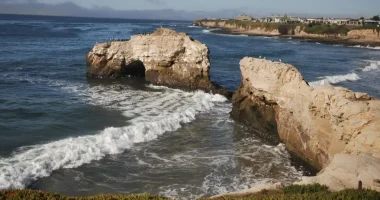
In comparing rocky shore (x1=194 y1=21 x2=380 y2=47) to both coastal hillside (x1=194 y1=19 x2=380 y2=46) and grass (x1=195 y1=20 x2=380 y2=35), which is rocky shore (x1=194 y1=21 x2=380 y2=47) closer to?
coastal hillside (x1=194 y1=19 x2=380 y2=46)

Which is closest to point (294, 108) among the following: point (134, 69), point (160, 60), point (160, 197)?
point (160, 197)

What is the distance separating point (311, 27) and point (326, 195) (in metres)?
125

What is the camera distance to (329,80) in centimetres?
3966

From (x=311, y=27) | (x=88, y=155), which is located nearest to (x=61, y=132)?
(x=88, y=155)

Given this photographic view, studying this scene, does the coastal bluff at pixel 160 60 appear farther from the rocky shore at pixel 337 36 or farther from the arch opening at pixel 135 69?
the rocky shore at pixel 337 36

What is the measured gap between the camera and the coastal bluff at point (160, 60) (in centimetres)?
3353

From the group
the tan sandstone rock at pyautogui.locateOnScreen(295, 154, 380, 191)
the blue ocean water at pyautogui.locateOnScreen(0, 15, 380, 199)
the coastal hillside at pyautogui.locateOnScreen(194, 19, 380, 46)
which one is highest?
the coastal hillside at pyautogui.locateOnScreen(194, 19, 380, 46)

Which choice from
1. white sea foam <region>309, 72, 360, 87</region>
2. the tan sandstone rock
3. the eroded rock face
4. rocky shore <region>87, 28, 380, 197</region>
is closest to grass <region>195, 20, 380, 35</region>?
white sea foam <region>309, 72, 360, 87</region>

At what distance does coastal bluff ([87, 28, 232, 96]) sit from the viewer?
33.5 m

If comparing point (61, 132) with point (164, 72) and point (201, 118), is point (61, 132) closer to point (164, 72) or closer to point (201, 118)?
point (201, 118)

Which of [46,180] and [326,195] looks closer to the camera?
[326,195]

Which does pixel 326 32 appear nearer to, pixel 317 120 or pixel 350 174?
pixel 317 120

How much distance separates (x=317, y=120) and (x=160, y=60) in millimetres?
19958

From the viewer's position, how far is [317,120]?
17312mm
